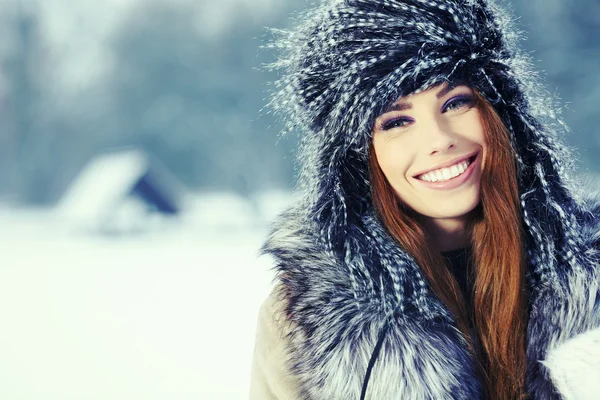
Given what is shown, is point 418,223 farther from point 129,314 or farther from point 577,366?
point 129,314

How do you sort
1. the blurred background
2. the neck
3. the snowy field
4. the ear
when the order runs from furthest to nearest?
the blurred background, the snowy field, the neck, the ear

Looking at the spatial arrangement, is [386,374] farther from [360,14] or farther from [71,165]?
[71,165]

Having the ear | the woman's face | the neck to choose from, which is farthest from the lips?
the ear

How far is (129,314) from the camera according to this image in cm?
328

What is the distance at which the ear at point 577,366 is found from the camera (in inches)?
23.6

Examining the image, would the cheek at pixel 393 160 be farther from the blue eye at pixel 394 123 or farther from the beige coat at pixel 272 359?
the beige coat at pixel 272 359

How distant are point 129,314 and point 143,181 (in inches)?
102

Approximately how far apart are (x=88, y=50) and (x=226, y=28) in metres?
1.92

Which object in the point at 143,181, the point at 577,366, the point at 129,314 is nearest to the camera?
the point at 577,366

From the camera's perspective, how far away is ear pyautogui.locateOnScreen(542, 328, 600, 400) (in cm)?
60

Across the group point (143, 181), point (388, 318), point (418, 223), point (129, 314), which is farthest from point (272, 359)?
point (143, 181)

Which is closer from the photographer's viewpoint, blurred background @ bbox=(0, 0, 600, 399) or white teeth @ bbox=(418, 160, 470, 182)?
white teeth @ bbox=(418, 160, 470, 182)

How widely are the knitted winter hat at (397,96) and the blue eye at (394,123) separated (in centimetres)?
2

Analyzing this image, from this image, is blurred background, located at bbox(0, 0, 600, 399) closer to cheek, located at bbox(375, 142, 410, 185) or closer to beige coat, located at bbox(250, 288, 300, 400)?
Answer: beige coat, located at bbox(250, 288, 300, 400)
